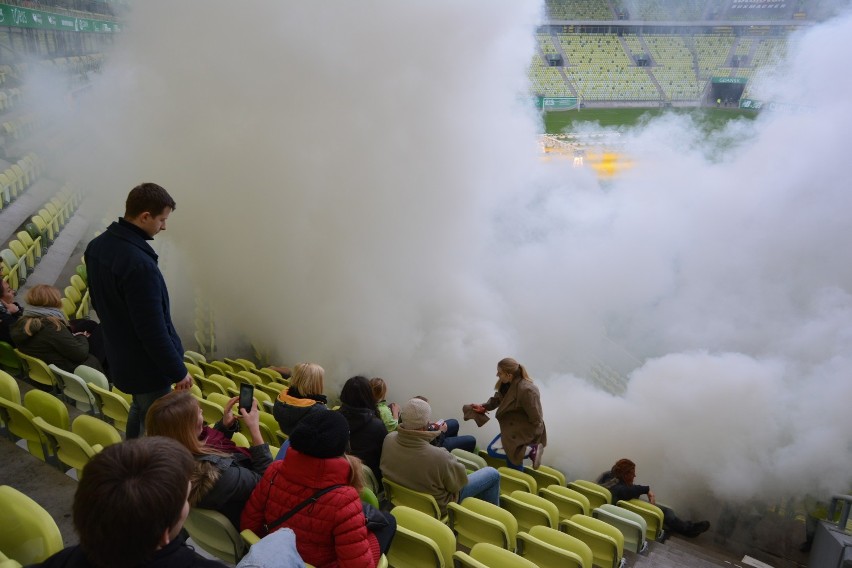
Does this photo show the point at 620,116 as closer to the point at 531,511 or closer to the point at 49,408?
the point at 531,511

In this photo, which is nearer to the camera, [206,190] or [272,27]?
[272,27]

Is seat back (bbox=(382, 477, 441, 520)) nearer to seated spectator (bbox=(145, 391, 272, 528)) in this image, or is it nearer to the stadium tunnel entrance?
seated spectator (bbox=(145, 391, 272, 528))

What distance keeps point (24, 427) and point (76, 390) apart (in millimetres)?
655

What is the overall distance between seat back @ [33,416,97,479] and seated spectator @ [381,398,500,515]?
1.32 metres

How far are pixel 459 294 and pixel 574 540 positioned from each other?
4.24 m

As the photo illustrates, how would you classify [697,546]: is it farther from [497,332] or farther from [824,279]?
[824,279]

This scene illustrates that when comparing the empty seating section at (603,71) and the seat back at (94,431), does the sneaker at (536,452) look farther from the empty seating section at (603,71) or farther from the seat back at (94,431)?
the empty seating section at (603,71)

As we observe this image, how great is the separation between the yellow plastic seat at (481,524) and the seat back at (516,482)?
1.00 meters

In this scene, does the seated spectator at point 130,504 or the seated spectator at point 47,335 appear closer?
the seated spectator at point 130,504

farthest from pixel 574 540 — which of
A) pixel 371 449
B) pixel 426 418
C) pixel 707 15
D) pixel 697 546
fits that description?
pixel 707 15

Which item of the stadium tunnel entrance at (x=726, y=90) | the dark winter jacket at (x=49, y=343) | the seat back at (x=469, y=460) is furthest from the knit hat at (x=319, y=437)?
the stadium tunnel entrance at (x=726, y=90)

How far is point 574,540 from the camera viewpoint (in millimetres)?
2672

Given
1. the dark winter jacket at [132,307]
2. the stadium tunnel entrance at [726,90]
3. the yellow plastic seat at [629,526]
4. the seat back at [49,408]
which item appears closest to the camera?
the dark winter jacket at [132,307]

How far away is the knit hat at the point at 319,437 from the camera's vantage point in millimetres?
1925
